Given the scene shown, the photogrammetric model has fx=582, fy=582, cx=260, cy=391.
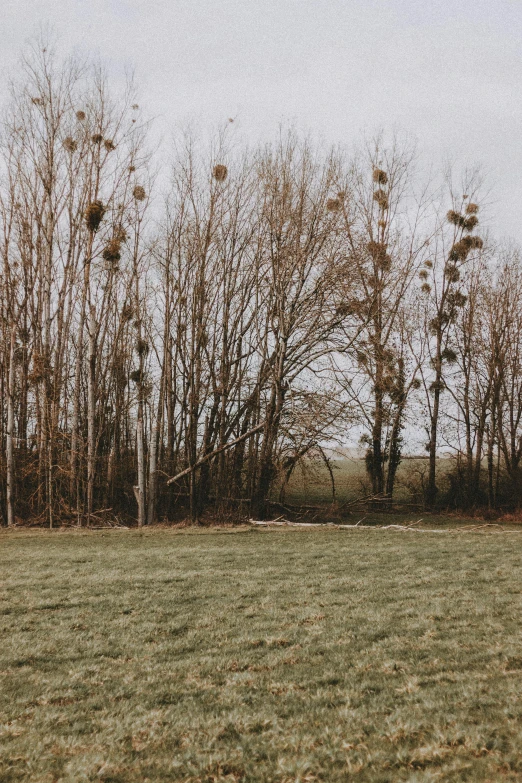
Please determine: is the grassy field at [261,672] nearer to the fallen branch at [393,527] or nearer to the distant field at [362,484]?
the fallen branch at [393,527]

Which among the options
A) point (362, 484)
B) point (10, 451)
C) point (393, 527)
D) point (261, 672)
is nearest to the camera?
point (261, 672)

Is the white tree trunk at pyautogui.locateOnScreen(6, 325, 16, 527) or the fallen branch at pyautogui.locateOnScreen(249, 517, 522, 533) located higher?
the white tree trunk at pyautogui.locateOnScreen(6, 325, 16, 527)

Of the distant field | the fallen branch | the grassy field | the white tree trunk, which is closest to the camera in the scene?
the grassy field

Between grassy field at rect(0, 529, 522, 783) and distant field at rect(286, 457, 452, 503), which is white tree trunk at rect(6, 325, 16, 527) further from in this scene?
distant field at rect(286, 457, 452, 503)

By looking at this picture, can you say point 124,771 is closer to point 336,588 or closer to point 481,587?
point 336,588

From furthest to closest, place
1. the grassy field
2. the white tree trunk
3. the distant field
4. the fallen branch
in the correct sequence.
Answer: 1. the distant field
2. the white tree trunk
3. the fallen branch
4. the grassy field

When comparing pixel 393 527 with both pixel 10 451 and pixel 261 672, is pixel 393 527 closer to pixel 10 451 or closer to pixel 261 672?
Answer: pixel 10 451

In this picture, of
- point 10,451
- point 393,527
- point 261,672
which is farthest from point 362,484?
point 261,672

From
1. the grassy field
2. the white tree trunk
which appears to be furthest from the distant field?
the grassy field

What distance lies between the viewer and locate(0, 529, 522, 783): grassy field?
3795 mm

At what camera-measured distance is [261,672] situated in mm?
5590

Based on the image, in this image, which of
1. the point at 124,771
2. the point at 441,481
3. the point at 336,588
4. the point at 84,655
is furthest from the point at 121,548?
the point at 441,481

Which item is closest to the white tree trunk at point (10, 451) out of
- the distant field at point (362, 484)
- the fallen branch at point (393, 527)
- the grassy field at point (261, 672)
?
the fallen branch at point (393, 527)

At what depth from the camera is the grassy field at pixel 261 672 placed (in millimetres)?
3795
